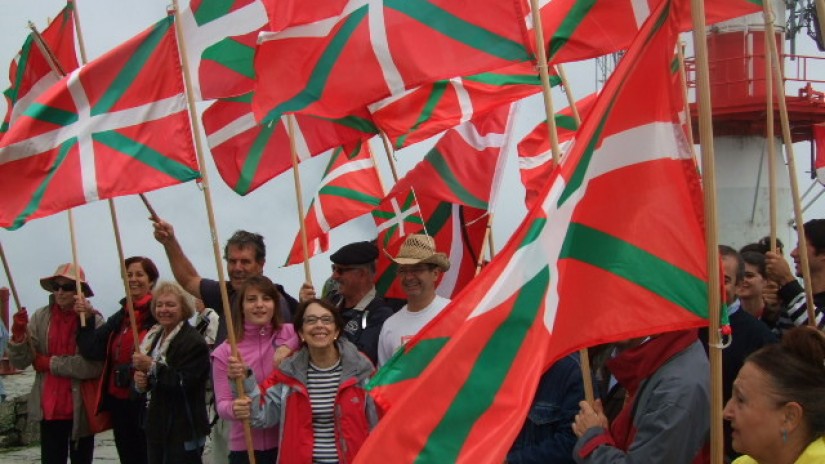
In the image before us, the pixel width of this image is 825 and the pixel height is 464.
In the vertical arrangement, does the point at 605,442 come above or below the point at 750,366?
below

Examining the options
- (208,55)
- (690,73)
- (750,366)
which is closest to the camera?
(750,366)

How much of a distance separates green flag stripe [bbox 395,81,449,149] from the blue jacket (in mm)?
2625

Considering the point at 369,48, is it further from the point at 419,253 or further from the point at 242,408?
the point at 242,408

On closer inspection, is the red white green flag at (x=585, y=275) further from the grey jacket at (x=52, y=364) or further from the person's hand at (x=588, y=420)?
the grey jacket at (x=52, y=364)

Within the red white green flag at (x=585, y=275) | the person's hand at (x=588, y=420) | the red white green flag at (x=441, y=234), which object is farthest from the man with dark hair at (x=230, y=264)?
the red white green flag at (x=585, y=275)

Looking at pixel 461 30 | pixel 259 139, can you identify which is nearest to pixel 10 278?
pixel 259 139

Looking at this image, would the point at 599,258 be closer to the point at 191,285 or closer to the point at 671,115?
the point at 671,115

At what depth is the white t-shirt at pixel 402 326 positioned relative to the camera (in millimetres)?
5918

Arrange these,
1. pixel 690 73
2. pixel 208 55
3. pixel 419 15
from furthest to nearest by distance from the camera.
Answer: pixel 690 73
pixel 208 55
pixel 419 15

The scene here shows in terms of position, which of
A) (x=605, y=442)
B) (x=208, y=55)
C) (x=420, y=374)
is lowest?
(x=605, y=442)

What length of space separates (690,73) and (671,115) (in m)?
11.7

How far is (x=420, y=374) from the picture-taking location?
12.7 ft

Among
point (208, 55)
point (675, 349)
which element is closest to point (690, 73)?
point (208, 55)

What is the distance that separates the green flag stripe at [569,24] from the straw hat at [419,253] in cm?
127
